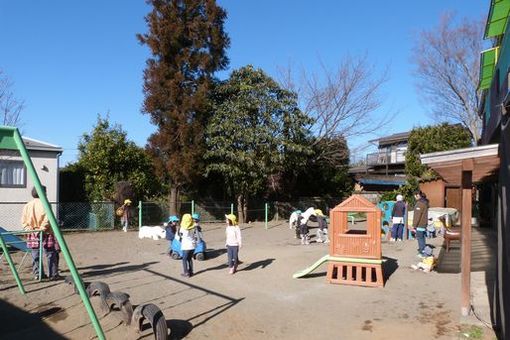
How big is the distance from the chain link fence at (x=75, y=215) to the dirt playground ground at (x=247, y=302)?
605cm

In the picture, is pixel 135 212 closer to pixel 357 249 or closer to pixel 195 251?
pixel 195 251

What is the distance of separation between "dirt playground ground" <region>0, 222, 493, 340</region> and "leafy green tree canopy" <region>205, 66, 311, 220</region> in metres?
10.9

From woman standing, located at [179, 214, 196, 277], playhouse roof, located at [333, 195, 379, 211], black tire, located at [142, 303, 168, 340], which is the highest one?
playhouse roof, located at [333, 195, 379, 211]

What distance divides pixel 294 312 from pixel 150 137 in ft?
57.1

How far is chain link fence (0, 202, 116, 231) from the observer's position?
60.2 ft

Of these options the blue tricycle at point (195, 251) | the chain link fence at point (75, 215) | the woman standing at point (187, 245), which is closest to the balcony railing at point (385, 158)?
the chain link fence at point (75, 215)

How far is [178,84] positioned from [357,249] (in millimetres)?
16048

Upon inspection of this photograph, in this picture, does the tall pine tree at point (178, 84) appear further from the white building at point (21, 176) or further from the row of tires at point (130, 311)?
the row of tires at point (130, 311)

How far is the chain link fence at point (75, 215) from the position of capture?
722 inches

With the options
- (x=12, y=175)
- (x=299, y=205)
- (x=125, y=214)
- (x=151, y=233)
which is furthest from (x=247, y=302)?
(x=299, y=205)

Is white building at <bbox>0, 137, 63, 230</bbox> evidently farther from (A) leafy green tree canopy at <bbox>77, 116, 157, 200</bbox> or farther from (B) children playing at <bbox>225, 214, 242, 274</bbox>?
(B) children playing at <bbox>225, 214, 242, 274</bbox>

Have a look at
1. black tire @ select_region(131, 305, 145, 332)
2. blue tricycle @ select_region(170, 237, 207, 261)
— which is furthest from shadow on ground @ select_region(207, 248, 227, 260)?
black tire @ select_region(131, 305, 145, 332)

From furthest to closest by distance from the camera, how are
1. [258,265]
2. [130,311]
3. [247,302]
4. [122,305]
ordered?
[258,265] < [247,302] < [122,305] < [130,311]

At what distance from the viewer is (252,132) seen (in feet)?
81.1
